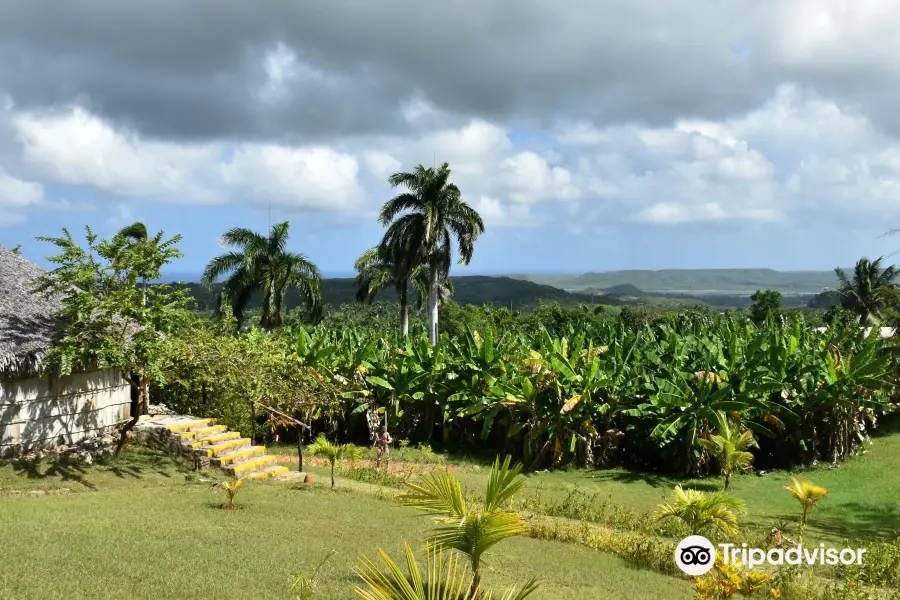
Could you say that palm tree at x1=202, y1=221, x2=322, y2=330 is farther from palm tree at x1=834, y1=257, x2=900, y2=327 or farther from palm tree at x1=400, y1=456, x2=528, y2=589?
palm tree at x1=834, y1=257, x2=900, y2=327

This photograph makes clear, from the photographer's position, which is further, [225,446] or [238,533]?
[225,446]

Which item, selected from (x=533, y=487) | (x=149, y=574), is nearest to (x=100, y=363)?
(x=149, y=574)

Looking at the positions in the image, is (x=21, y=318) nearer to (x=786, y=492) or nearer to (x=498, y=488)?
(x=498, y=488)

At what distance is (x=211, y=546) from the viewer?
28.8 feet

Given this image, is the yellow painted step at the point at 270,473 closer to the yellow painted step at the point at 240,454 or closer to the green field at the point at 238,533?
the yellow painted step at the point at 240,454

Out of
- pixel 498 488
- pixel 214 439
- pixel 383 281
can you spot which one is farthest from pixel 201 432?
pixel 383 281

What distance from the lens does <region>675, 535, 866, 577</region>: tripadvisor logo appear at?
880cm

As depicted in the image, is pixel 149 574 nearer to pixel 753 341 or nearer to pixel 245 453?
pixel 245 453

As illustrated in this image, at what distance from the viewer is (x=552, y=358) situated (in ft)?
63.7

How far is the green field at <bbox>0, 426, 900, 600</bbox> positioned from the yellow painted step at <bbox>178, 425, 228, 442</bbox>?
0.55m

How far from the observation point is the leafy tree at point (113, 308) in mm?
14125

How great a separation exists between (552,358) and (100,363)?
35.1ft

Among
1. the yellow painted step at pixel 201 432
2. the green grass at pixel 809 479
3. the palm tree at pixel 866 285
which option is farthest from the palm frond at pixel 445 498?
the palm tree at pixel 866 285

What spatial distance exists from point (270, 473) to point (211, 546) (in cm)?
689
